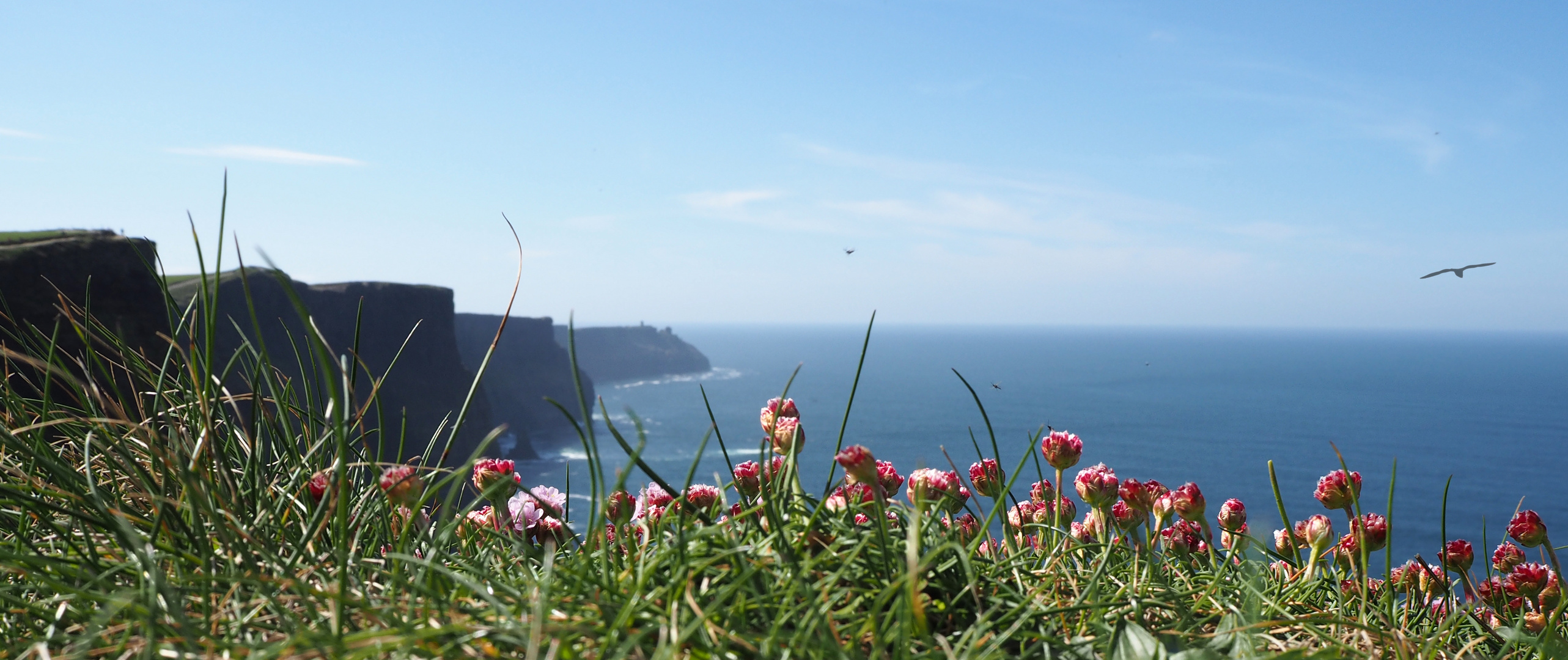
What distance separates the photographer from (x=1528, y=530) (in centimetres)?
159

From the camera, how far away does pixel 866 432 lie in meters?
56.4

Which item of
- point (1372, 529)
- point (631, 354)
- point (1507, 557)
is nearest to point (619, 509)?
point (1372, 529)

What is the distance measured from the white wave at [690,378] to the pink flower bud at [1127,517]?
86714mm

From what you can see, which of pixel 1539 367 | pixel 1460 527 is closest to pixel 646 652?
pixel 1460 527

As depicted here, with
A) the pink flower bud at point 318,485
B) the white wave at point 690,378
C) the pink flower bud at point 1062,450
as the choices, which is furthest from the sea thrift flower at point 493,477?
the white wave at point 690,378

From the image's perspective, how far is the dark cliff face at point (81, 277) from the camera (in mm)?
16922

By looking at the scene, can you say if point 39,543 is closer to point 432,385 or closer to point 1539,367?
point 432,385

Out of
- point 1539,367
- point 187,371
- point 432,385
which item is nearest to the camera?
point 187,371

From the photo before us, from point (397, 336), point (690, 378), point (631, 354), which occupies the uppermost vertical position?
point (397, 336)

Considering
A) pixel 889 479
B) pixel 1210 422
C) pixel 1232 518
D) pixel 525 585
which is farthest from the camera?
pixel 1210 422

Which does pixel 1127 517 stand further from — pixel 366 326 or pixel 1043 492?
pixel 366 326

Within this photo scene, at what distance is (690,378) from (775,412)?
100m

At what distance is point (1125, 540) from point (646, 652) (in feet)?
3.46

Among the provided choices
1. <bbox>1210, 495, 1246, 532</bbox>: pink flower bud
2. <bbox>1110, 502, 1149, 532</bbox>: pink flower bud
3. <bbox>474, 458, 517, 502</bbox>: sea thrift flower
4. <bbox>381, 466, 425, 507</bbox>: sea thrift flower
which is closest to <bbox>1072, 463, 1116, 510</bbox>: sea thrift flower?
<bbox>1110, 502, 1149, 532</bbox>: pink flower bud
